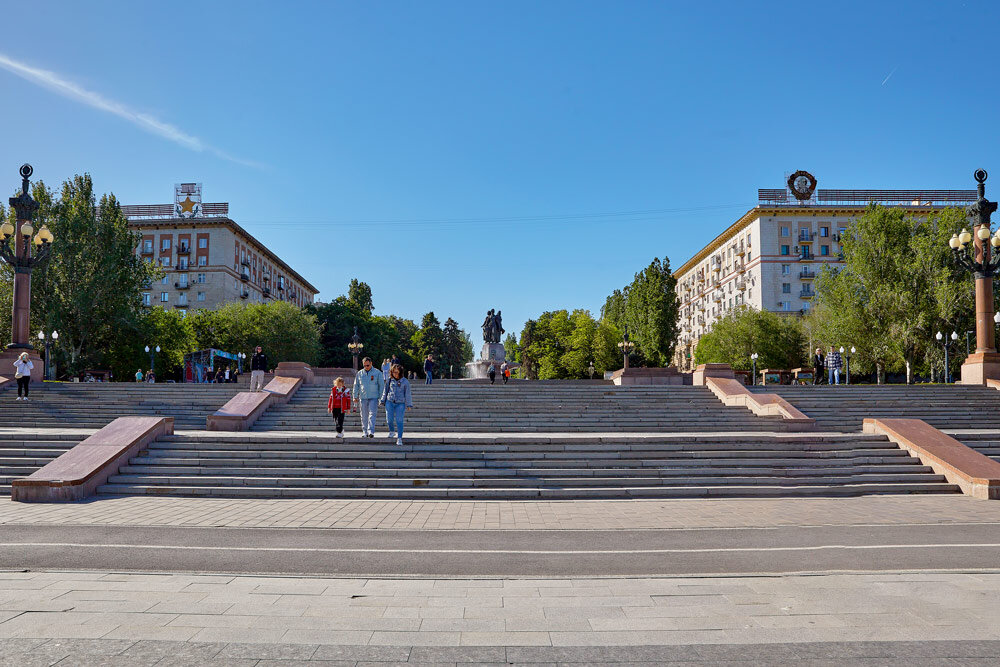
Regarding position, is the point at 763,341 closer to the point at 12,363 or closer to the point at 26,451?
the point at 12,363

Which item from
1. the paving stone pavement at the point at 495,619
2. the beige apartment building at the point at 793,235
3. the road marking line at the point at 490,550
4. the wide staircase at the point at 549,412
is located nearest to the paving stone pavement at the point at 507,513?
the road marking line at the point at 490,550

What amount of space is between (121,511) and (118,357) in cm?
4229

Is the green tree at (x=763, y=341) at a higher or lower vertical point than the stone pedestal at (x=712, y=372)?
higher

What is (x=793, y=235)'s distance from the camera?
6650 centimetres

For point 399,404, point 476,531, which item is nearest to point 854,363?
point 399,404

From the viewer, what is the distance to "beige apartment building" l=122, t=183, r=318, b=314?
219 feet

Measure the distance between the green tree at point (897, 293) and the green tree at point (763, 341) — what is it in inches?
657

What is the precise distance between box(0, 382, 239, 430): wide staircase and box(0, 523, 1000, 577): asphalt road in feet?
36.3

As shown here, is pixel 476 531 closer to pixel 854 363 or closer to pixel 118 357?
pixel 854 363

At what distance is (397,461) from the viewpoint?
12.5 m

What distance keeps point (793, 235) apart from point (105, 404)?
62176 millimetres

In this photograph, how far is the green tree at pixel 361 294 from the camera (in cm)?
9394

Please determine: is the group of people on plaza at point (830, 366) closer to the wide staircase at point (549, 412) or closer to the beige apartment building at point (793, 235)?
the wide staircase at point (549, 412)

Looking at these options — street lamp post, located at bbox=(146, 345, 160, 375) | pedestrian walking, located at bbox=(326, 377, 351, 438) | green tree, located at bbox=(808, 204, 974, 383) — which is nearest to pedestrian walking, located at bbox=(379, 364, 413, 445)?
pedestrian walking, located at bbox=(326, 377, 351, 438)
